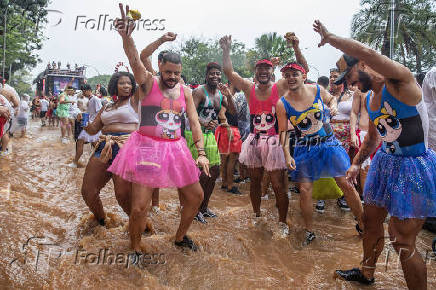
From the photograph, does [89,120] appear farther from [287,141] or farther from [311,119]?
[311,119]

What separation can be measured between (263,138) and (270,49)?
3147 cm

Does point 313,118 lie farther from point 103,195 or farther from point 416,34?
point 416,34

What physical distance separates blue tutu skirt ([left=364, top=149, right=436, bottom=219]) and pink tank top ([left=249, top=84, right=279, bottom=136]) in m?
1.79

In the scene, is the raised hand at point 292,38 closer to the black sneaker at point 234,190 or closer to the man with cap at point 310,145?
the man with cap at point 310,145

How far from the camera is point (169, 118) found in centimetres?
316

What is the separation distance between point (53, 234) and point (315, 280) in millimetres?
2840

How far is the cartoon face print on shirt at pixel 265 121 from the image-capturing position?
13.6ft

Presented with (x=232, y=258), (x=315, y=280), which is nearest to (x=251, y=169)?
(x=232, y=258)

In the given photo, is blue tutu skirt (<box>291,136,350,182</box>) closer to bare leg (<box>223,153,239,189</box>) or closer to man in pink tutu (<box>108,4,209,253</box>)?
man in pink tutu (<box>108,4,209,253</box>)

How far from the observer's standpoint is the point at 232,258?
128 inches

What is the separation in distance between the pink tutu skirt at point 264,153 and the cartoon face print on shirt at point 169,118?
130cm

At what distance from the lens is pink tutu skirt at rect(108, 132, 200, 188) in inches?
116

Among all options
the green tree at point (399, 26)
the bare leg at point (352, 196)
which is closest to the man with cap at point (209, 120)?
the bare leg at point (352, 196)

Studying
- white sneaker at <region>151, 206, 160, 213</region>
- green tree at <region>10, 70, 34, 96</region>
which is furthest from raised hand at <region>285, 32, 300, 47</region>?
green tree at <region>10, 70, 34, 96</region>
